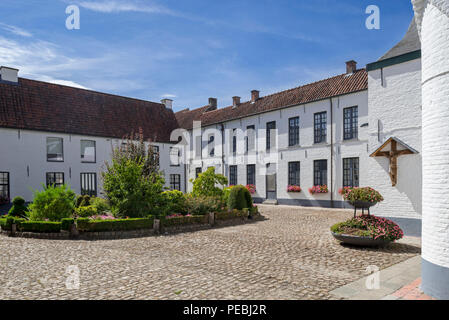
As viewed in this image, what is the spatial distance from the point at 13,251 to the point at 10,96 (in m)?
15.7

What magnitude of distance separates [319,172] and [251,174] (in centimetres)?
624

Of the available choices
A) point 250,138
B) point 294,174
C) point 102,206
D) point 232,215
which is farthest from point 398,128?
point 250,138

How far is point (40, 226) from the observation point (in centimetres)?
1063

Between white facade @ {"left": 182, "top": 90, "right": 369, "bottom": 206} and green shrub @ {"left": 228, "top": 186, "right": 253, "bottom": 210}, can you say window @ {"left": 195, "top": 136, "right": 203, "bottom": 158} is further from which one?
green shrub @ {"left": 228, "top": 186, "right": 253, "bottom": 210}

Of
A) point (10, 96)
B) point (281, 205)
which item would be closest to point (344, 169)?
point (281, 205)

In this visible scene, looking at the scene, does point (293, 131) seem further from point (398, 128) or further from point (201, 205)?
point (398, 128)

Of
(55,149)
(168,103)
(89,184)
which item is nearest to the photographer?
(55,149)

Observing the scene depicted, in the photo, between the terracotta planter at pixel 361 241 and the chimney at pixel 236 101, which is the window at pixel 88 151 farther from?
the terracotta planter at pixel 361 241

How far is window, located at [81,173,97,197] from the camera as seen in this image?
22.0m

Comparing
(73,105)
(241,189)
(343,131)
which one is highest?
(73,105)

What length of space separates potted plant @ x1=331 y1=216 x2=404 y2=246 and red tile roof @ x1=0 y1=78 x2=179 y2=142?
16.5 metres
